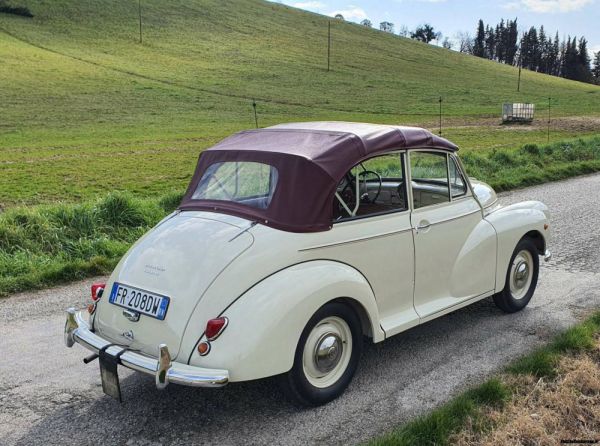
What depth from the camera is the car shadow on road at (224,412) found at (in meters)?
3.59

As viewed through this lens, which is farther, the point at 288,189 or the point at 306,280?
the point at 288,189

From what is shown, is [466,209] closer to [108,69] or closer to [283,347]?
[283,347]

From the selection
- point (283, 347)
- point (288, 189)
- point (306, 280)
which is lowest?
point (283, 347)

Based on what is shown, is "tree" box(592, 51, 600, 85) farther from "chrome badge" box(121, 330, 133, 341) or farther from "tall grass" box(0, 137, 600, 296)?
"chrome badge" box(121, 330, 133, 341)

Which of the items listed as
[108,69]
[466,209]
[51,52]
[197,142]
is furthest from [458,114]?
[466,209]

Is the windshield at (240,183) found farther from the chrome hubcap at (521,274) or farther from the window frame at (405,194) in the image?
the chrome hubcap at (521,274)

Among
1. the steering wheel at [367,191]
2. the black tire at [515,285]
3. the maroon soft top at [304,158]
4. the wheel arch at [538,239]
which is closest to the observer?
the maroon soft top at [304,158]

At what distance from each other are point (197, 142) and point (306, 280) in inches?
856

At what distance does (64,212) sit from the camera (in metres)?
8.16

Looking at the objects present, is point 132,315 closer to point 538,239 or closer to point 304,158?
point 304,158

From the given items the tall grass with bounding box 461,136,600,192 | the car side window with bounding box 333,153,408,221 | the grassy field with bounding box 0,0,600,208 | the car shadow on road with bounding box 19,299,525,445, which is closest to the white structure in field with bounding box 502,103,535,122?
the grassy field with bounding box 0,0,600,208

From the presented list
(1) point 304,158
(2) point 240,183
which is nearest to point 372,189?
(1) point 304,158

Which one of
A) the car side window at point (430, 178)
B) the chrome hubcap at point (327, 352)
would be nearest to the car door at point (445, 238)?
the car side window at point (430, 178)

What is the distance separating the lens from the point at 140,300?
3.84m
